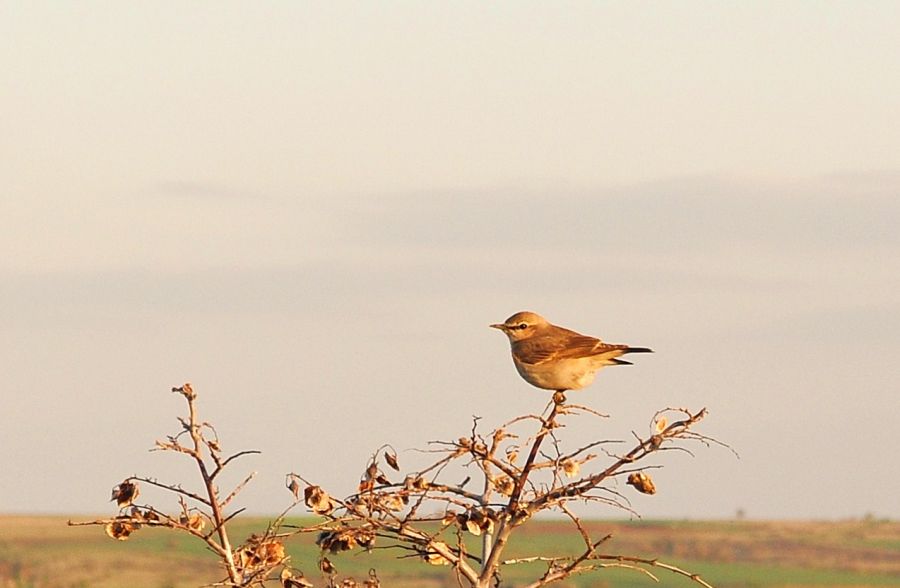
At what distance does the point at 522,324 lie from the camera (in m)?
17.4

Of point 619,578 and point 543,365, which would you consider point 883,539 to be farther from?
point 543,365

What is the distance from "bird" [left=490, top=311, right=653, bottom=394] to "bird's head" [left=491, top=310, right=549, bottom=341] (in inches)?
16.8

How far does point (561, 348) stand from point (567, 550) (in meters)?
49.0

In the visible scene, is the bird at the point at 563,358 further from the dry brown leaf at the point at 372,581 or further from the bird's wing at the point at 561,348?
the dry brown leaf at the point at 372,581

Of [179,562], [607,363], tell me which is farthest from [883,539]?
[607,363]

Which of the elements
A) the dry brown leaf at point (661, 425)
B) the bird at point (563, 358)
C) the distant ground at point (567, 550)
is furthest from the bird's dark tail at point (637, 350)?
the distant ground at point (567, 550)

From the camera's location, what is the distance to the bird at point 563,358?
52.5 ft

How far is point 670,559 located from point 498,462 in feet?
248

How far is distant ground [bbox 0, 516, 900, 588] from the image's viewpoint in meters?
67.2

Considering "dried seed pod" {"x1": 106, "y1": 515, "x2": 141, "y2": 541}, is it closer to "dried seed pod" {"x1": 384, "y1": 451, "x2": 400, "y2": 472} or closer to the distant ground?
"dried seed pod" {"x1": 384, "y1": 451, "x2": 400, "y2": 472}

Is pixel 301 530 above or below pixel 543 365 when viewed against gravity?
below

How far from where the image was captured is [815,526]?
320 feet

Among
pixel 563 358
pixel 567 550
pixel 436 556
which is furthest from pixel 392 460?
pixel 567 550

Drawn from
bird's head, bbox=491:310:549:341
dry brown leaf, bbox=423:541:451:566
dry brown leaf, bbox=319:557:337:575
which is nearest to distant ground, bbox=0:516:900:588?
bird's head, bbox=491:310:549:341
